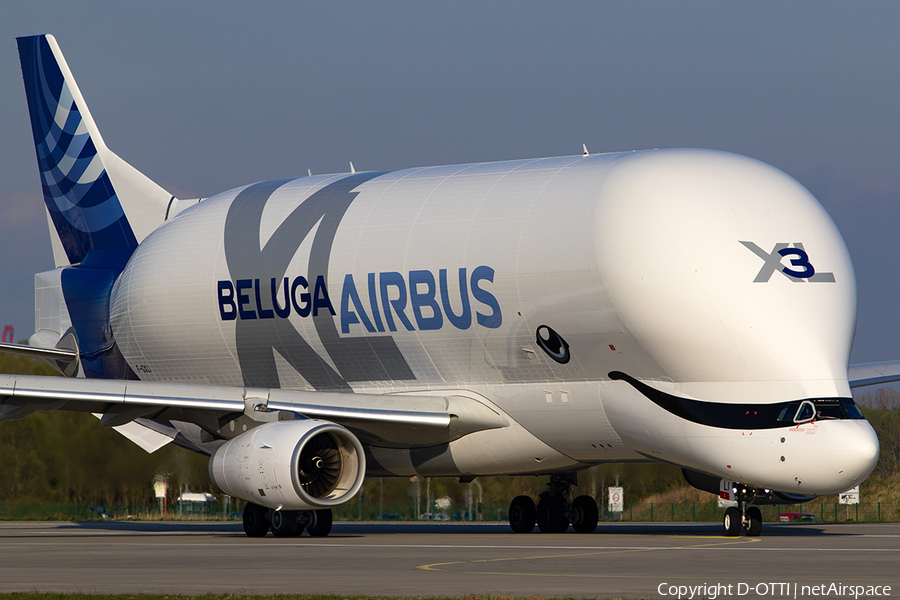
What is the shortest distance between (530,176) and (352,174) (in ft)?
16.8

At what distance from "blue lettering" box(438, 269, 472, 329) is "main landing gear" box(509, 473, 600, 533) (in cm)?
444

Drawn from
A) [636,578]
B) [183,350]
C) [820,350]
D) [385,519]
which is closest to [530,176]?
[820,350]

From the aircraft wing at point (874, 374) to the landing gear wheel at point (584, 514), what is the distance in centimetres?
616

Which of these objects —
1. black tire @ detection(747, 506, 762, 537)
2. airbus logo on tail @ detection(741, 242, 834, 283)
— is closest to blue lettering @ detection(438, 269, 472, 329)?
airbus logo on tail @ detection(741, 242, 834, 283)

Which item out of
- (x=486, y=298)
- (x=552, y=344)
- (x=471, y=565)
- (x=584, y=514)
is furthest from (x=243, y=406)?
(x=471, y=565)

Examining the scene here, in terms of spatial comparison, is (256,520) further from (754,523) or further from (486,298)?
(754,523)

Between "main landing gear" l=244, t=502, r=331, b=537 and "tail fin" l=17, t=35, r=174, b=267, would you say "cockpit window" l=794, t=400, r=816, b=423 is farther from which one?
"tail fin" l=17, t=35, r=174, b=267

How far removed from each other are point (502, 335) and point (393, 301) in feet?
8.02

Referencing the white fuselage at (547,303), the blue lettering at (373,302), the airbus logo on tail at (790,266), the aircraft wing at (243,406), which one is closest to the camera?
the white fuselage at (547,303)

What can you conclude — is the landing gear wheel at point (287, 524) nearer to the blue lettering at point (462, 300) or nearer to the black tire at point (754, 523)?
the blue lettering at point (462, 300)

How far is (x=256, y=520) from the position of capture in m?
23.8

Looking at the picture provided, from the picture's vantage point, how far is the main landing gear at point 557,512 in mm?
25516

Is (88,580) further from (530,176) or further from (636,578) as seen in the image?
(530,176)

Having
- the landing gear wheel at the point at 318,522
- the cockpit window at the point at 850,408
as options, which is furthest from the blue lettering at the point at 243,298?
the cockpit window at the point at 850,408
